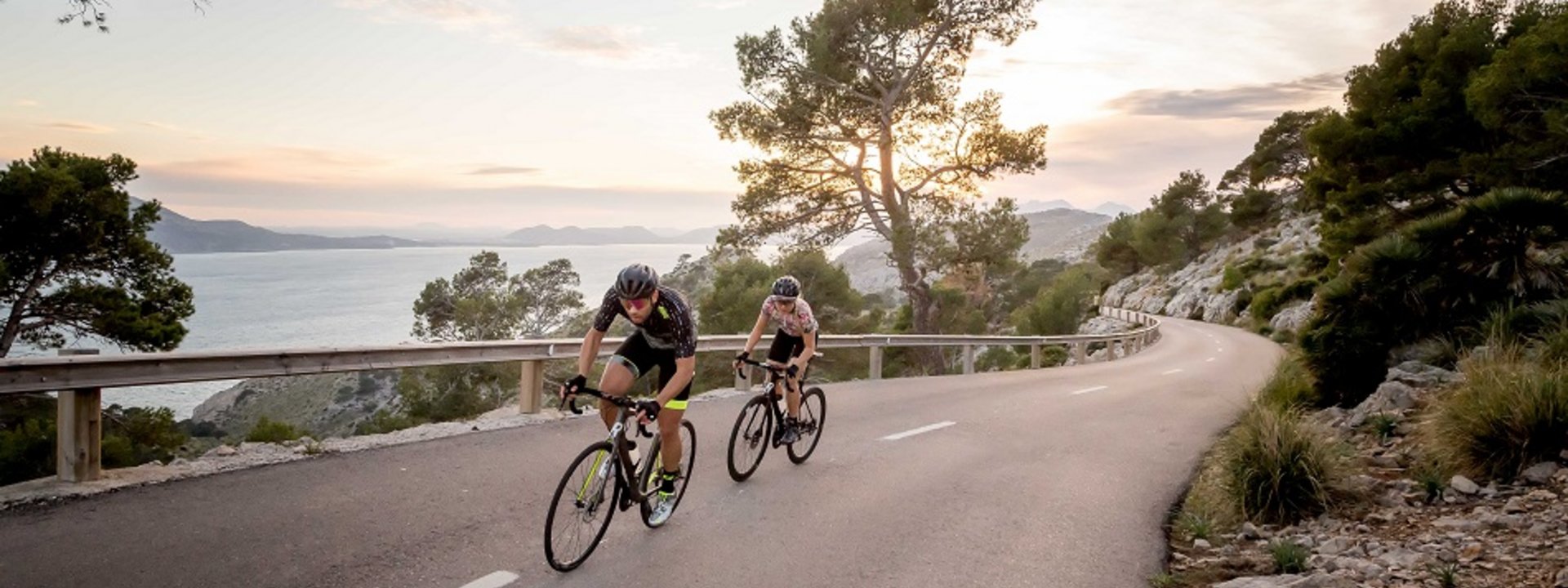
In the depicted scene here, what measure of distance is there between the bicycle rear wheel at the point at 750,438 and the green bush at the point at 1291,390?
231 inches

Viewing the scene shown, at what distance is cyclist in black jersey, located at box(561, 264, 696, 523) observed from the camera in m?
5.12

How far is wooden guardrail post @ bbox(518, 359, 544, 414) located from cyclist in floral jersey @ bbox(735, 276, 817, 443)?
3531 millimetres

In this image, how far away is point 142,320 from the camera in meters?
18.8

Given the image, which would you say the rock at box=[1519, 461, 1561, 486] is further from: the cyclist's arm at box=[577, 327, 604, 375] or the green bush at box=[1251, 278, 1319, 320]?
the green bush at box=[1251, 278, 1319, 320]

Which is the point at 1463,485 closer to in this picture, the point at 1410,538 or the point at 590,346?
the point at 1410,538

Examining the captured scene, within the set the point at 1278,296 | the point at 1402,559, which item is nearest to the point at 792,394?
the point at 1402,559

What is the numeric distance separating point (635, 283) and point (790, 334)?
3.20m

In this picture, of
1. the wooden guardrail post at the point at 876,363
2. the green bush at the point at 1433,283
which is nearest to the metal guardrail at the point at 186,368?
the wooden guardrail post at the point at 876,363

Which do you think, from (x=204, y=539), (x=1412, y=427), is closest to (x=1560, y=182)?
(x=1412, y=427)

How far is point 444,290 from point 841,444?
40464 millimetres

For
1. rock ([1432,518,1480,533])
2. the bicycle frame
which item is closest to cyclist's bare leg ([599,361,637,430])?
the bicycle frame

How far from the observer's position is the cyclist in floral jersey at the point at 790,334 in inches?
294

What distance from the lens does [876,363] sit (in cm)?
1764

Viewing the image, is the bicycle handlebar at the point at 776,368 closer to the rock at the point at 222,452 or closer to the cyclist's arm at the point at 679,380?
the cyclist's arm at the point at 679,380
